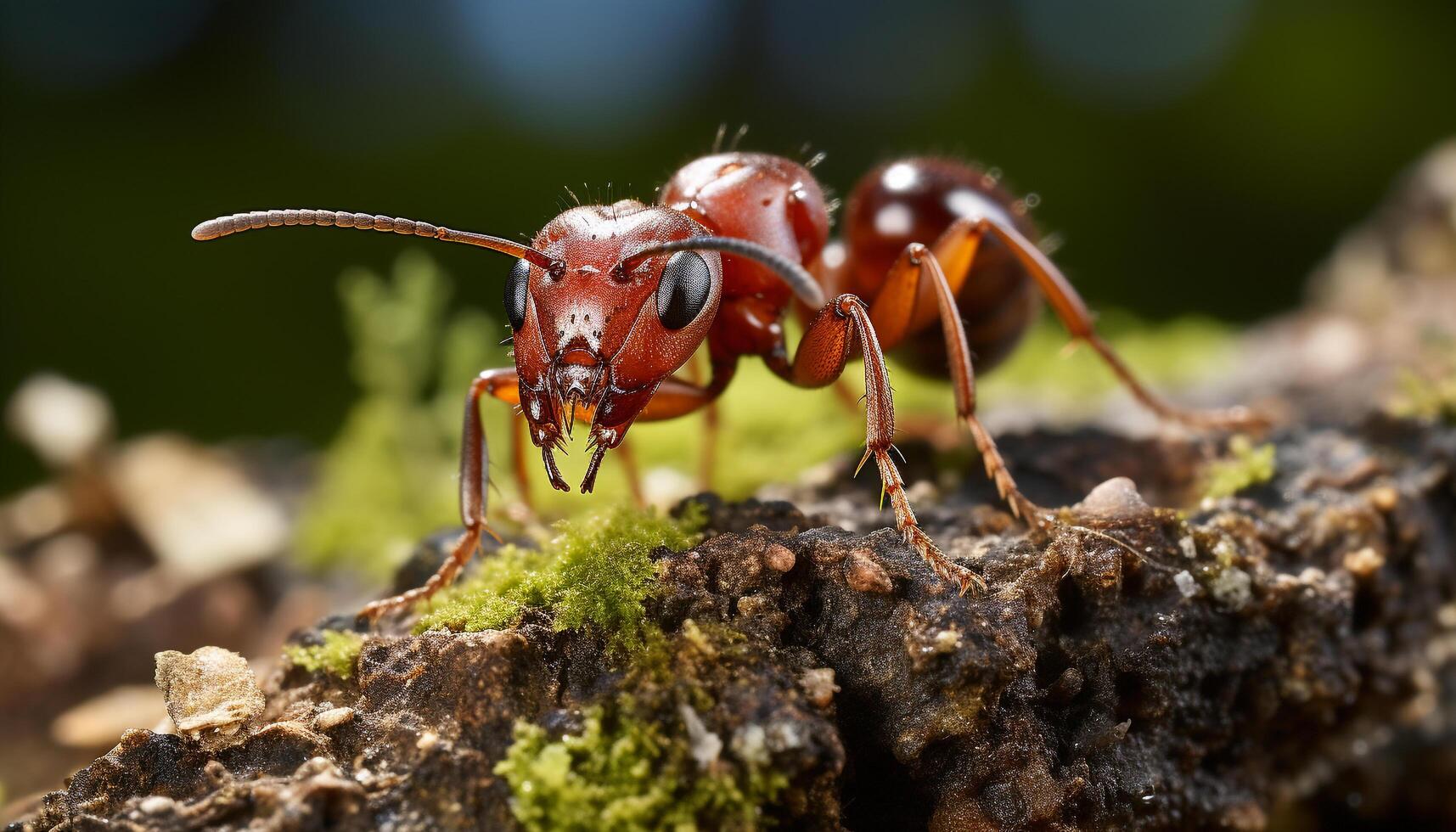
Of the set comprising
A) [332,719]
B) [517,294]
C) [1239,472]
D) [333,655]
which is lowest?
[332,719]

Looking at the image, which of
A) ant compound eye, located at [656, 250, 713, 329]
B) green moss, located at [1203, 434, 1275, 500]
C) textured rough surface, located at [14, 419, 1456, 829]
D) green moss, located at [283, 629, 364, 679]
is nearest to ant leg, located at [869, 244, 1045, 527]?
textured rough surface, located at [14, 419, 1456, 829]

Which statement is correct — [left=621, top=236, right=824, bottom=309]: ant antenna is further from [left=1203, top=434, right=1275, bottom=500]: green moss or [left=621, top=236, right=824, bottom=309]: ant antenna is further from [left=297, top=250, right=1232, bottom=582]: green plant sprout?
[left=297, top=250, right=1232, bottom=582]: green plant sprout

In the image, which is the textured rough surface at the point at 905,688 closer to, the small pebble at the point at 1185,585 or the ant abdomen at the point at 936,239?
the small pebble at the point at 1185,585

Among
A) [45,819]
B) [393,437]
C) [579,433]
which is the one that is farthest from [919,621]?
[393,437]

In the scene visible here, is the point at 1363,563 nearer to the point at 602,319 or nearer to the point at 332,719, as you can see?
the point at 602,319

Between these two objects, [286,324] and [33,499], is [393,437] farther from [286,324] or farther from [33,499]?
[286,324]

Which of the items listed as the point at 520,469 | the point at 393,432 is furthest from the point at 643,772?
the point at 393,432
